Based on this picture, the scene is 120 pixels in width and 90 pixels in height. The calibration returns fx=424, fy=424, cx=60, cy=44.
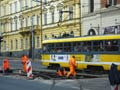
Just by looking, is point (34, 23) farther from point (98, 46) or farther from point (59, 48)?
point (98, 46)

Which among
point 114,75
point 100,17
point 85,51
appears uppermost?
point 100,17

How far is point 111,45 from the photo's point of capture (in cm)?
3231

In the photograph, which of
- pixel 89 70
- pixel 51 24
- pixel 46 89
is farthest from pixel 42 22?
pixel 46 89

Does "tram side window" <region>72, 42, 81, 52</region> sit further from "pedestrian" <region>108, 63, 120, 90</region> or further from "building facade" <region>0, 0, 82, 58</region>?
"pedestrian" <region>108, 63, 120, 90</region>

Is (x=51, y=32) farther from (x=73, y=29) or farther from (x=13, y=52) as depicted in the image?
(x=13, y=52)

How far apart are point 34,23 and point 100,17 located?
25862 mm

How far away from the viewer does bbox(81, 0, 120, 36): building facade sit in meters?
51.6

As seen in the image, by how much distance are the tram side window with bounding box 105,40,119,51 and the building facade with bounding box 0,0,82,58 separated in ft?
80.4

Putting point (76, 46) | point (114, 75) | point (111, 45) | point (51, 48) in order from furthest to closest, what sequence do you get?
point (51, 48) < point (76, 46) < point (111, 45) < point (114, 75)

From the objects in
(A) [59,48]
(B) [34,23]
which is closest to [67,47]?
(A) [59,48]

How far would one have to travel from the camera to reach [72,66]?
29.4 meters

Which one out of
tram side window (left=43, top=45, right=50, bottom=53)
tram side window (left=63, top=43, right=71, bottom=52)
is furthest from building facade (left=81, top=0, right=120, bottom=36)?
tram side window (left=63, top=43, right=71, bottom=52)

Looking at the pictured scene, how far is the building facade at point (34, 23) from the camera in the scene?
65500mm

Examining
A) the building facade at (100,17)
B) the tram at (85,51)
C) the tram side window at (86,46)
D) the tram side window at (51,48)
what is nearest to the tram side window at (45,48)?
the tram at (85,51)
